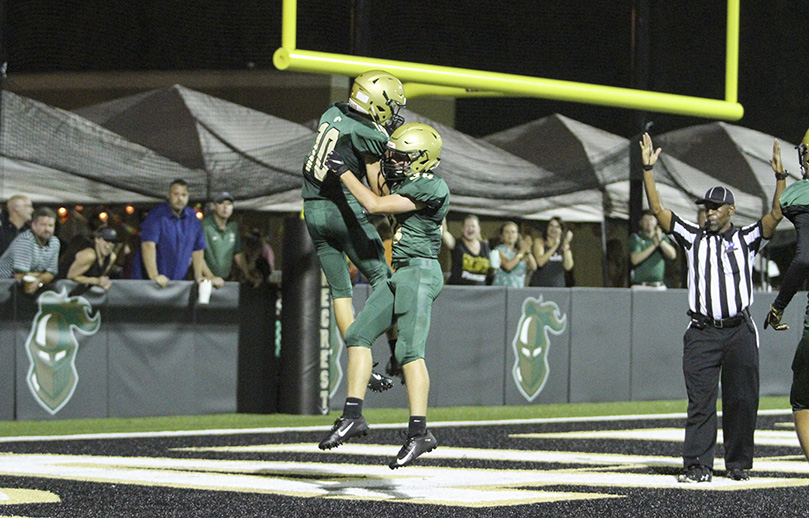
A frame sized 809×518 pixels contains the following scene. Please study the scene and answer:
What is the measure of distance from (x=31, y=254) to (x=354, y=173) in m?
5.06

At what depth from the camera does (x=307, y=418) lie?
40.4 ft

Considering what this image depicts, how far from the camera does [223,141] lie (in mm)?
13656

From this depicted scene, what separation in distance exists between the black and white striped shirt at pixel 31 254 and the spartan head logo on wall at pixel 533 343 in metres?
5.02

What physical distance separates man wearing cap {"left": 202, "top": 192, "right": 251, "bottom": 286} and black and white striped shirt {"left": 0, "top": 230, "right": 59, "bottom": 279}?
4.90 feet

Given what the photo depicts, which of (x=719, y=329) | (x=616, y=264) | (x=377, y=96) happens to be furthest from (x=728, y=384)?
(x=616, y=264)

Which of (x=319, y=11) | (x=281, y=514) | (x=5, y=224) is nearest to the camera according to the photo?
(x=281, y=514)

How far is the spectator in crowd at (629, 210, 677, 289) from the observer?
49.5 feet

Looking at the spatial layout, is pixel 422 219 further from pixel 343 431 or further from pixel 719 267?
pixel 719 267

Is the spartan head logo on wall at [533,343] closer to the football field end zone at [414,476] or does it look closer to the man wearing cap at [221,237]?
the man wearing cap at [221,237]

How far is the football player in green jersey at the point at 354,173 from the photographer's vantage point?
711cm

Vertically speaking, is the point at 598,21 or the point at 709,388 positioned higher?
the point at 598,21

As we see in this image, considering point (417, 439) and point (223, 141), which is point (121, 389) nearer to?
point (223, 141)

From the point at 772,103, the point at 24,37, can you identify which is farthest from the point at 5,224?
the point at 772,103

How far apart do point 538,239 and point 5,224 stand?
5818 mm
